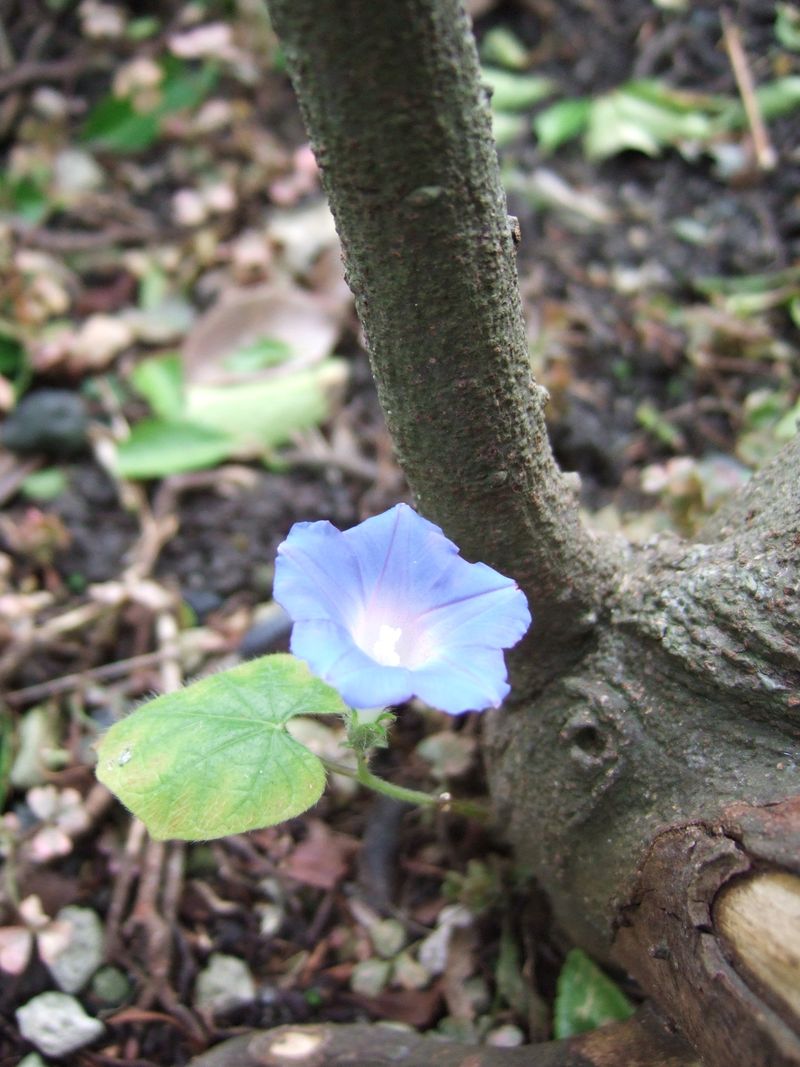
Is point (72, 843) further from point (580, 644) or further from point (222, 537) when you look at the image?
point (580, 644)

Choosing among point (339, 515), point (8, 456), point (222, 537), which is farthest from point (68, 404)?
point (339, 515)

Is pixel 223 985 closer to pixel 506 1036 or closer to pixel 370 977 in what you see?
pixel 370 977

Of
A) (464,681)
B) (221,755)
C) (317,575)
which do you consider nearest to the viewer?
(464,681)

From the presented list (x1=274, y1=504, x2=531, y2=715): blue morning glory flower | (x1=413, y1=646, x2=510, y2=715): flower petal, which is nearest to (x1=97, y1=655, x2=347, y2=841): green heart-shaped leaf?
(x1=274, y1=504, x2=531, y2=715): blue morning glory flower

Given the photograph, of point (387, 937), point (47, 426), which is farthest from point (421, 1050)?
point (47, 426)

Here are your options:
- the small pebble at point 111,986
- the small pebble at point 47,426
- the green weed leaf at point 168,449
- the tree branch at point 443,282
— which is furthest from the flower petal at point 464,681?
the small pebble at point 47,426

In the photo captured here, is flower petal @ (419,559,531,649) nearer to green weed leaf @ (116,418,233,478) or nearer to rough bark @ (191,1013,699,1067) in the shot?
rough bark @ (191,1013,699,1067)
